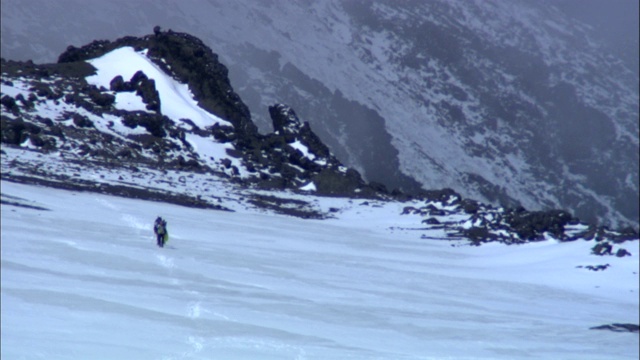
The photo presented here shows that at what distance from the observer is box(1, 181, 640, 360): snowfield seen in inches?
325

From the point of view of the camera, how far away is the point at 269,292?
38.2 ft

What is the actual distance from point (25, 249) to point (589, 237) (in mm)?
11985

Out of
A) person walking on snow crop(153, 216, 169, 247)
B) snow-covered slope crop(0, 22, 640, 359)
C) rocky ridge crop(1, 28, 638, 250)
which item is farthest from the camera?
rocky ridge crop(1, 28, 638, 250)

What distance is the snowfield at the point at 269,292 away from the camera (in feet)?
27.1

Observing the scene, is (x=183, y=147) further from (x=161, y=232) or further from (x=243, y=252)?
(x=161, y=232)

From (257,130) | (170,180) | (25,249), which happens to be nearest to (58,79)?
(257,130)

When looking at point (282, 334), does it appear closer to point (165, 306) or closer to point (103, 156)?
point (165, 306)

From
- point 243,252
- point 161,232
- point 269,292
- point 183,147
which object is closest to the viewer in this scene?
point 269,292

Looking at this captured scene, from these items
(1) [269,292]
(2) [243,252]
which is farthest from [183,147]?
(1) [269,292]

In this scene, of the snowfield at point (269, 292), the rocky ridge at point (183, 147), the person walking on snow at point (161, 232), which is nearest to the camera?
the snowfield at point (269, 292)

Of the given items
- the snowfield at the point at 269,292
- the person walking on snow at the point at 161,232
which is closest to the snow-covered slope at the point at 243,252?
the snowfield at the point at 269,292

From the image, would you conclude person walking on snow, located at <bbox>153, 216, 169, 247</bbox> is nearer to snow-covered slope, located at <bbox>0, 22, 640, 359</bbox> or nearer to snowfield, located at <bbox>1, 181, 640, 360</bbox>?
snowfield, located at <bbox>1, 181, 640, 360</bbox>

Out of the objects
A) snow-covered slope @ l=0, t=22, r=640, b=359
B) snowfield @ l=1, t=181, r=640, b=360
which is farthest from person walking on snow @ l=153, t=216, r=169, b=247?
snow-covered slope @ l=0, t=22, r=640, b=359

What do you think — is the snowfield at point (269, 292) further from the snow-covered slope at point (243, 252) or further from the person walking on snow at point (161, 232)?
the person walking on snow at point (161, 232)
